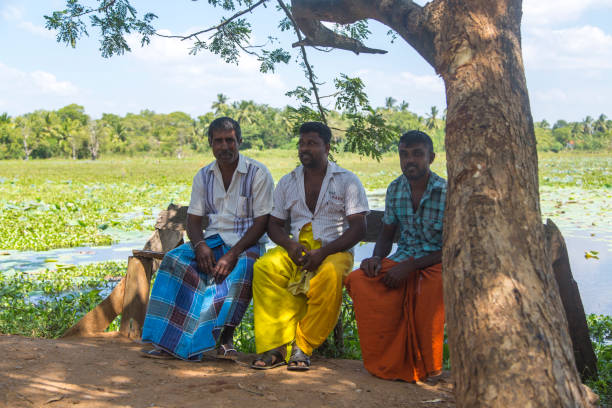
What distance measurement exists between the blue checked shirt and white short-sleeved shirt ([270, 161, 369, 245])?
0.70 ft

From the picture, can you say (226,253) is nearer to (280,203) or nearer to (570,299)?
(280,203)

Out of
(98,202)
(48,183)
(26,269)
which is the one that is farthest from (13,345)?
(48,183)

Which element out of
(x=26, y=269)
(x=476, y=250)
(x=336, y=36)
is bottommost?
(x=26, y=269)

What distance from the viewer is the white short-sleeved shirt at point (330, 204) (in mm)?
3510

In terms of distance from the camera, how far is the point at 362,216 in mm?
3484

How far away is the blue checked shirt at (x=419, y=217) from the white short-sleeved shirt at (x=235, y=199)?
887 mm

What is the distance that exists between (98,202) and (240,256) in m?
11.2

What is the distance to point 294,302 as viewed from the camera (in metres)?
3.32

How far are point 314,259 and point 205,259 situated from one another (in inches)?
29.2

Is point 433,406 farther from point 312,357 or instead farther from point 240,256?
point 240,256

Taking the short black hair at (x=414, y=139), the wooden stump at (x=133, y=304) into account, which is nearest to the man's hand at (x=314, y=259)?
the short black hair at (x=414, y=139)

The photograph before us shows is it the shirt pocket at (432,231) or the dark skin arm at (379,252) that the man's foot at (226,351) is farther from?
the shirt pocket at (432,231)

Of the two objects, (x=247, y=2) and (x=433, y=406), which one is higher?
(x=247, y=2)

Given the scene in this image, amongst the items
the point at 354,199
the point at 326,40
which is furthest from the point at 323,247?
the point at 326,40
